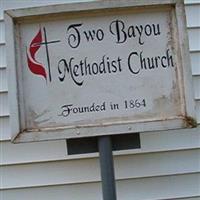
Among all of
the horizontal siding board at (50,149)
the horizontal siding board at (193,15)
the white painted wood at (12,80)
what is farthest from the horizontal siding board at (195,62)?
the white painted wood at (12,80)

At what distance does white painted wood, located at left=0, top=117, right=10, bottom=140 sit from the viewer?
1571 mm

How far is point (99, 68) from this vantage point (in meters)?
1.34

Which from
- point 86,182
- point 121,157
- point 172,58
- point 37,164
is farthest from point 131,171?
point 172,58

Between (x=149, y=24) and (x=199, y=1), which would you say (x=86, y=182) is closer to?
(x=149, y=24)

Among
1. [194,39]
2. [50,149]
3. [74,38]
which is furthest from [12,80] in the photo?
[194,39]

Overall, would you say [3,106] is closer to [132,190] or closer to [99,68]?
[99,68]

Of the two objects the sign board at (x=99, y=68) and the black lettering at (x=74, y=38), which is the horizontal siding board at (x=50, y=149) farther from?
the black lettering at (x=74, y=38)

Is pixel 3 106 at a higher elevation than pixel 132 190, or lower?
higher

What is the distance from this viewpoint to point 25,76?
1.33 m

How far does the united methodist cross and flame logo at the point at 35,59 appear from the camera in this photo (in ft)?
4.38

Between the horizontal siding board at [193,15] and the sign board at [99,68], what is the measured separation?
0.97 feet

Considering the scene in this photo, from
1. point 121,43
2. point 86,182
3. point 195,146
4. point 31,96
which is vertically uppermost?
point 121,43

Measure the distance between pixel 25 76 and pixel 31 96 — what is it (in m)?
0.07

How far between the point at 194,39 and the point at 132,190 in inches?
26.8
